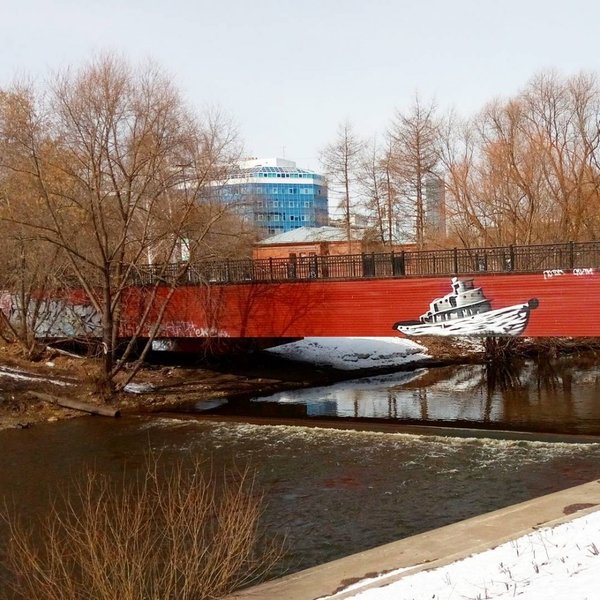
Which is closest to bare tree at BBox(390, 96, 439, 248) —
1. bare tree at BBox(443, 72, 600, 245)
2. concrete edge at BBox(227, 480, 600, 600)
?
bare tree at BBox(443, 72, 600, 245)

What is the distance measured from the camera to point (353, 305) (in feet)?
70.0

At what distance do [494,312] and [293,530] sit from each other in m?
10.9

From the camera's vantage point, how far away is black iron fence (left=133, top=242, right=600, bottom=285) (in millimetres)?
18781

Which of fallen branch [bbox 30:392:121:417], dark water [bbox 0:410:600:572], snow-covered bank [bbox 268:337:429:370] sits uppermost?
snow-covered bank [bbox 268:337:429:370]

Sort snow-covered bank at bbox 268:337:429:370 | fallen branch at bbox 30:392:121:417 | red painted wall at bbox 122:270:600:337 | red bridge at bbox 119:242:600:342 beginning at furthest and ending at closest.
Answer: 1. snow-covered bank at bbox 268:337:429:370
2. fallen branch at bbox 30:392:121:417
3. red bridge at bbox 119:242:600:342
4. red painted wall at bbox 122:270:600:337

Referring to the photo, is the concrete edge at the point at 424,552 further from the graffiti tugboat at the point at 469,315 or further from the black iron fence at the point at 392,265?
the black iron fence at the point at 392,265

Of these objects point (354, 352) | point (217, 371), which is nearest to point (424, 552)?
point (217, 371)

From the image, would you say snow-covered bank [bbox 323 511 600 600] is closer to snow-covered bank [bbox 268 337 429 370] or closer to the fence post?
the fence post

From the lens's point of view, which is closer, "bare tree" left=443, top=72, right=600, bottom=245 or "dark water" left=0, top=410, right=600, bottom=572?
"dark water" left=0, top=410, right=600, bottom=572

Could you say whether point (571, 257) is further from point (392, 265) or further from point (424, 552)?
point (424, 552)

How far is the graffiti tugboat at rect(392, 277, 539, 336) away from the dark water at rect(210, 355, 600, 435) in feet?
8.58

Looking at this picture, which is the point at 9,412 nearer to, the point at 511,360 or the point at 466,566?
the point at 466,566

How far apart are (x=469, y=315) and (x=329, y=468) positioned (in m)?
7.51

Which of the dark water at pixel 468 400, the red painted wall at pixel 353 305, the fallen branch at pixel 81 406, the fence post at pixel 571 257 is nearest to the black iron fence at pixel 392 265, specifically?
the fence post at pixel 571 257
